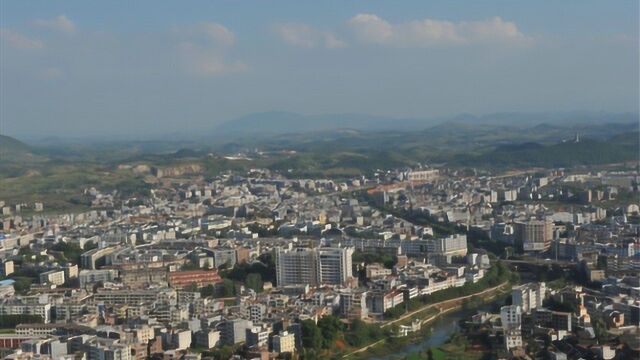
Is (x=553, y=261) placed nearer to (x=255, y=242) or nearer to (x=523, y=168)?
(x=255, y=242)

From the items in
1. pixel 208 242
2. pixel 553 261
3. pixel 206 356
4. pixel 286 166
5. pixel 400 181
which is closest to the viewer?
pixel 206 356

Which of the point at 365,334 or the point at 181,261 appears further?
the point at 181,261

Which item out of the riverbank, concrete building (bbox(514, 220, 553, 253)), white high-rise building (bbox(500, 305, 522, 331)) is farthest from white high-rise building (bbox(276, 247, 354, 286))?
concrete building (bbox(514, 220, 553, 253))

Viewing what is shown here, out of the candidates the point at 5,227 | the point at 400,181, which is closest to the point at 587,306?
the point at 5,227

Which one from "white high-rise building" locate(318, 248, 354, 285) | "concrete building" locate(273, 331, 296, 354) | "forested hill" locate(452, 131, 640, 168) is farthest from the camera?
"forested hill" locate(452, 131, 640, 168)

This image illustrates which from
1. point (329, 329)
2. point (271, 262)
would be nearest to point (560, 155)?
point (271, 262)

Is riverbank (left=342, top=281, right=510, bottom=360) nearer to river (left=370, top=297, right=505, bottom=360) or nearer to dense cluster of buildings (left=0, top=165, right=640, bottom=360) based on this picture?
river (left=370, top=297, right=505, bottom=360)
